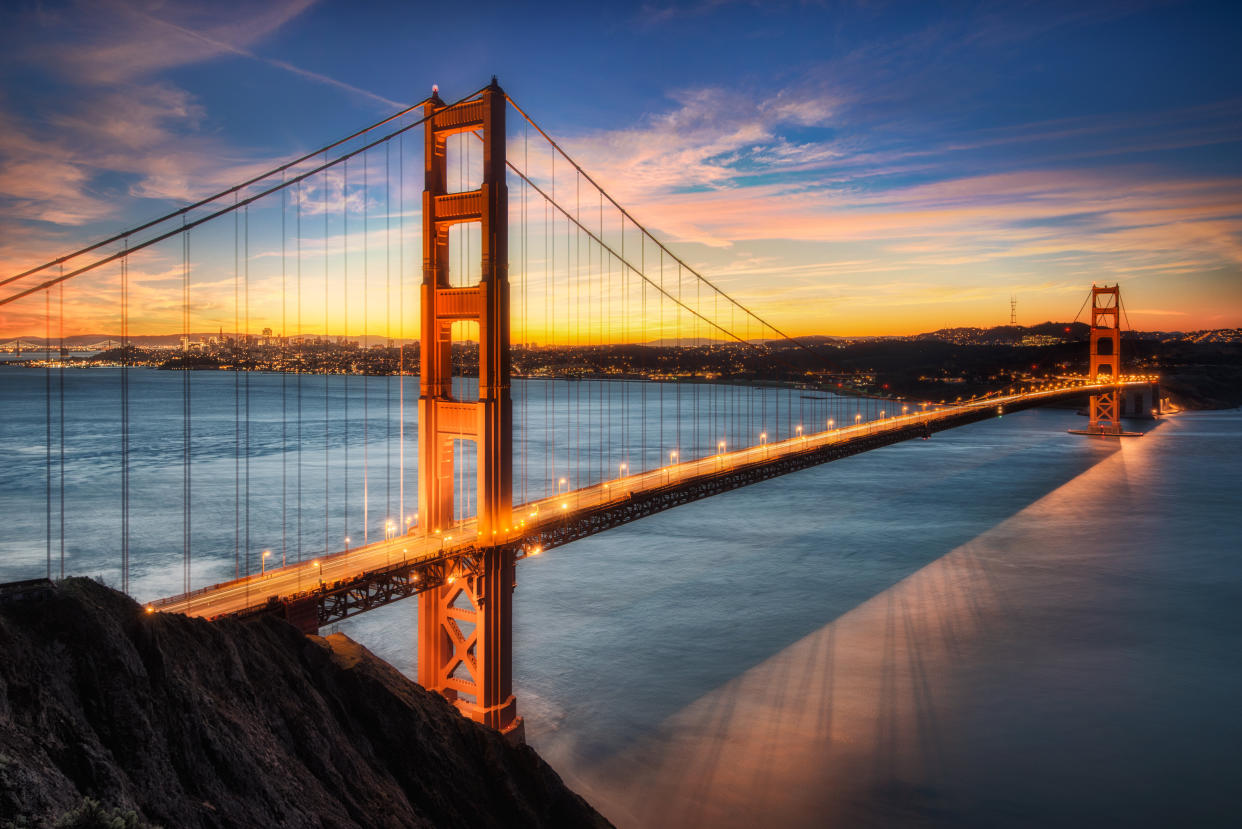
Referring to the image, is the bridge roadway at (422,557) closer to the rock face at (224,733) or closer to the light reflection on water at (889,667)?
the rock face at (224,733)

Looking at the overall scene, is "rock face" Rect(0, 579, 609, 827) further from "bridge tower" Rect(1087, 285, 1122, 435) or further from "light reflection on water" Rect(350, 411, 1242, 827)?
"bridge tower" Rect(1087, 285, 1122, 435)

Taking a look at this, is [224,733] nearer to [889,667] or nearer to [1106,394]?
[889,667]

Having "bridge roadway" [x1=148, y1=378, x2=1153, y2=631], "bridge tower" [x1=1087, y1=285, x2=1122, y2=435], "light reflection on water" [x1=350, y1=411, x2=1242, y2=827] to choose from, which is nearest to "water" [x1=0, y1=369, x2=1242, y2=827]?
"light reflection on water" [x1=350, y1=411, x2=1242, y2=827]

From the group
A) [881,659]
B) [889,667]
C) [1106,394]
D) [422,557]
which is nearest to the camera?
[422,557]

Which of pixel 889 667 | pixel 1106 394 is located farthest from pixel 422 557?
pixel 1106 394

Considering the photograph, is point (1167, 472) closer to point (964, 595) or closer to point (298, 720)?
point (964, 595)

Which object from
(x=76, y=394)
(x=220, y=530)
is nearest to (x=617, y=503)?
(x=220, y=530)

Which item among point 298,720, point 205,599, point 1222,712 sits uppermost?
point 205,599
